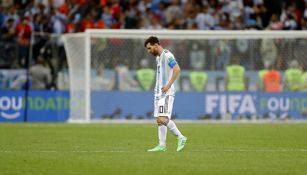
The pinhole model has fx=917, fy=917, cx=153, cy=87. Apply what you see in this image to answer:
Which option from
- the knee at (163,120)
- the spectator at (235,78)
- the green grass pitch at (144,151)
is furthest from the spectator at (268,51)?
the knee at (163,120)

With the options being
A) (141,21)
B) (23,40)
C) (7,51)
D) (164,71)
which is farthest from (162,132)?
(141,21)

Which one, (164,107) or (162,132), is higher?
(164,107)

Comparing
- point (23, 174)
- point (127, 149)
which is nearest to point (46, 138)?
point (127, 149)

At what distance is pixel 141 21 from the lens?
33.1 metres

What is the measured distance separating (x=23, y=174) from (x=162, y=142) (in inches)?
179

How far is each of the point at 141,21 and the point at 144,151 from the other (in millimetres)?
16380

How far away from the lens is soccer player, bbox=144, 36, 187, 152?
16797mm

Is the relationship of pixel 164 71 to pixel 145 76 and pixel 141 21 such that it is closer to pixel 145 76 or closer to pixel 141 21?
pixel 145 76

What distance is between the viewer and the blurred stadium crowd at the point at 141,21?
99.9ft

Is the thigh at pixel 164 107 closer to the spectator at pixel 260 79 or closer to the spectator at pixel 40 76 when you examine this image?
the spectator at pixel 260 79

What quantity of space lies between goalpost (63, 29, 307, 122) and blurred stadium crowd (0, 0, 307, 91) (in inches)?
2.6

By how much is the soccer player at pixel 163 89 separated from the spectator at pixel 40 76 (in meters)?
13.6

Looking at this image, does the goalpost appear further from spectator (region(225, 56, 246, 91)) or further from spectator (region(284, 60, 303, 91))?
spectator (region(225, 56, 246, 91))

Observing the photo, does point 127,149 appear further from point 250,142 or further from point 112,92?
point 112,92
